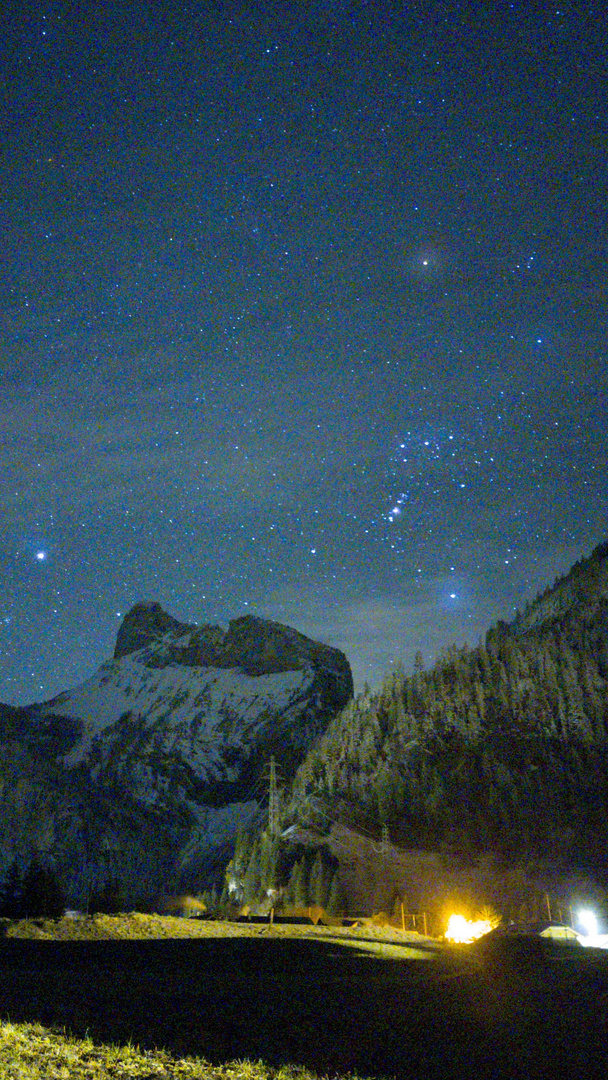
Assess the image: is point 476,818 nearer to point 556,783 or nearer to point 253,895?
point 556,783

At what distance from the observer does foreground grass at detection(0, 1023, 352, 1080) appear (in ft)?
31.2

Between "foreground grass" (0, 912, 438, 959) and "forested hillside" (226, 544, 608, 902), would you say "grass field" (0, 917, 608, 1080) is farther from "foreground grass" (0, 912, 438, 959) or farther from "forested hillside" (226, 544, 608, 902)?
"forested hillside" (226, 544, 608, 902)

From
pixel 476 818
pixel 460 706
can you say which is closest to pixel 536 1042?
pixel 476 818

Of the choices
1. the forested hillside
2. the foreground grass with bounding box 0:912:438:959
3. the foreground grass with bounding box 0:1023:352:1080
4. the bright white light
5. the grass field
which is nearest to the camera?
the foreground grass with bounding box 0:1023:352:1080

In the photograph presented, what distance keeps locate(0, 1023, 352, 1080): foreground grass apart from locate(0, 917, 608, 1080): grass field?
0.11 ft

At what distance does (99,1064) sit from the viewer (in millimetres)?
9922

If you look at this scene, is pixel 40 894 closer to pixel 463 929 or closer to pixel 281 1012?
pixel 463 929

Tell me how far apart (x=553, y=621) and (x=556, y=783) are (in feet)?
243

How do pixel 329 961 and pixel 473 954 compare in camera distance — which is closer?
pixel 329 961

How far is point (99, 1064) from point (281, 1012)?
5410 millimetres

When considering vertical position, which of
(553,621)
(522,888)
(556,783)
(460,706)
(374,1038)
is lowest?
(522,888)

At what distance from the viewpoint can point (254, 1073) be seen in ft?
32.9

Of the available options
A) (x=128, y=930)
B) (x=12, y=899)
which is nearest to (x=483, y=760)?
(x=12, y=899)

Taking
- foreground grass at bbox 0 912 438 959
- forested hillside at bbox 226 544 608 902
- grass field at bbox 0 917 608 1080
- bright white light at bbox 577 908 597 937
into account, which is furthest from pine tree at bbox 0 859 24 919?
forested hillside at bbox 226 544 608 902
